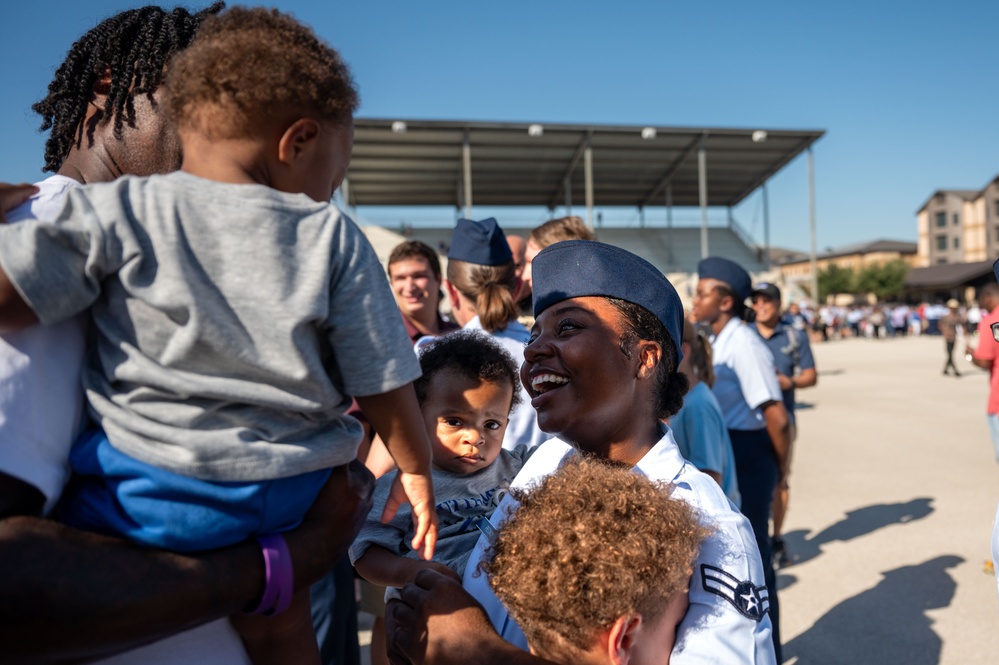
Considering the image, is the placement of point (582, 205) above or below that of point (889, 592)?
above

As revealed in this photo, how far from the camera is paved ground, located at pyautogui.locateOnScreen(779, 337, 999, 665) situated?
4590mm

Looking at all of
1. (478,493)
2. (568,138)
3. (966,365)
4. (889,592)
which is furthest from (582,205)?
(478,493)

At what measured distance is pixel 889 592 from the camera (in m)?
5.35

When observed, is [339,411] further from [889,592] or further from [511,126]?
[511,126]

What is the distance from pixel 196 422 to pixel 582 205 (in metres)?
36.6

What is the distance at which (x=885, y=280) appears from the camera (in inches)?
2771

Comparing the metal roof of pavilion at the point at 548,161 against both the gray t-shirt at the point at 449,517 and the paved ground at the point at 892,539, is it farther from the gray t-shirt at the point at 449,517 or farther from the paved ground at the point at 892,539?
the gray t-shirt at the point at 449,517

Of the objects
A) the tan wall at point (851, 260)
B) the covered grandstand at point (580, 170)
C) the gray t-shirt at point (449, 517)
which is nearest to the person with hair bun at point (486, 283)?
the gray t-shirt at point (449, 517)

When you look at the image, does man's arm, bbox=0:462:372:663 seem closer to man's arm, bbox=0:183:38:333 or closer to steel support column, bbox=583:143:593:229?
man's arm, bbox=0:183:38:333

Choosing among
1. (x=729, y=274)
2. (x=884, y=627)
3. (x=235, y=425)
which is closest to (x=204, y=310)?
(x=235, y=425)

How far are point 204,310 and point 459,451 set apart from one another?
1228 mm

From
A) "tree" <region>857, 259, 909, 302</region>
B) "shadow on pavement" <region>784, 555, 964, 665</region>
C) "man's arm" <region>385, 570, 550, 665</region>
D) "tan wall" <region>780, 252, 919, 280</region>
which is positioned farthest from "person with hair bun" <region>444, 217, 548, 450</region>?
"tan wall" <region>780, 252, 919, 280</region>

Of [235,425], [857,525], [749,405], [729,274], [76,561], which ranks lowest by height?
[857,525]

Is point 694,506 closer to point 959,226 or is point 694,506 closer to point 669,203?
point 669,203
